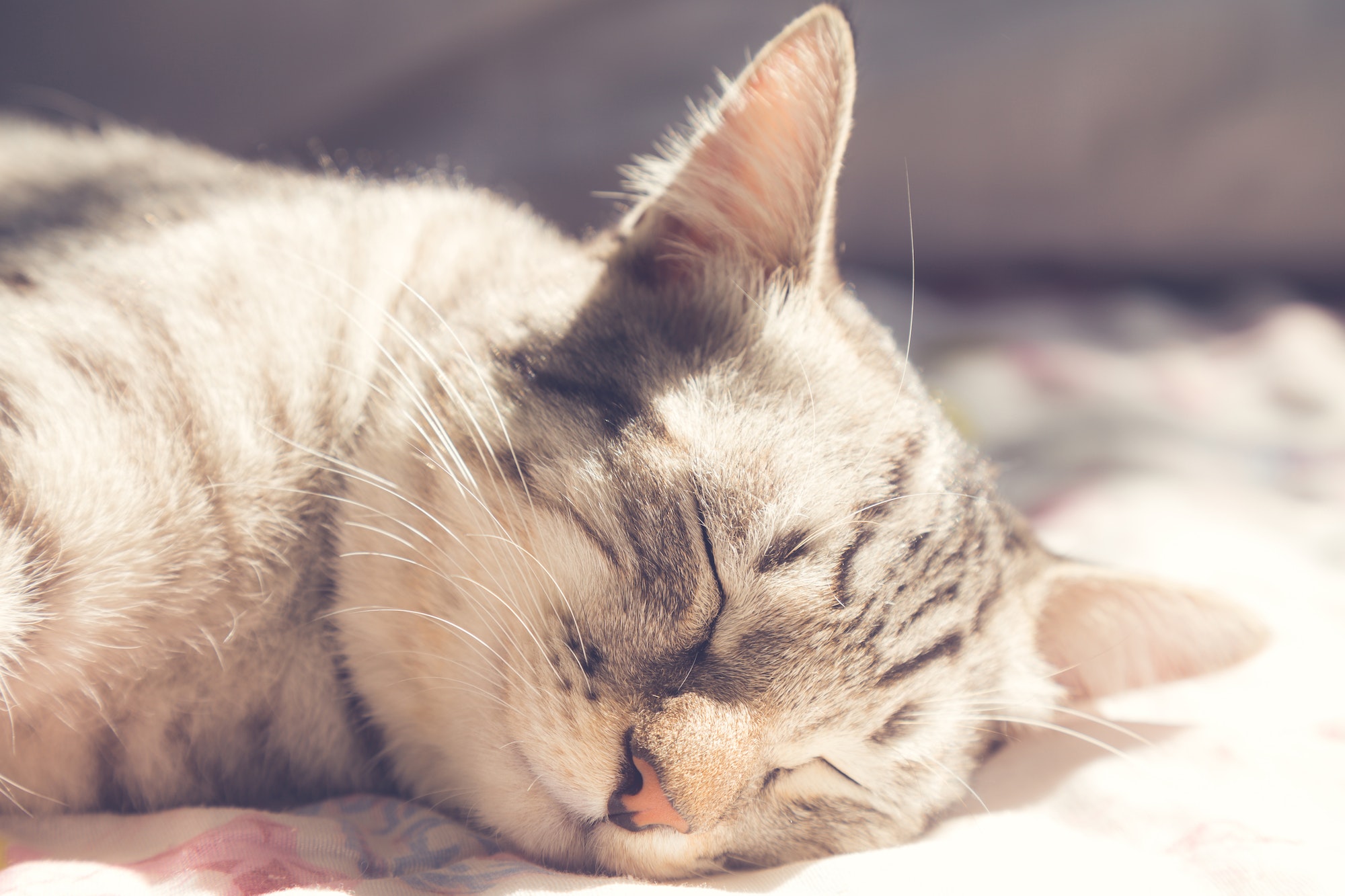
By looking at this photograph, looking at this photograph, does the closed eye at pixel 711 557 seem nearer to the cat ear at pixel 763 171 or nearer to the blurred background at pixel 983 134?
the cat ear at pixel 763 171

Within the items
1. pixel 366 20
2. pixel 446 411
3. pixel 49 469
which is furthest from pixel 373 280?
pixel 366 20

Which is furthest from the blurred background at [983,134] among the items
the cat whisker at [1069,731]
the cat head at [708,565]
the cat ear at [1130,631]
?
the cat head at [708,565]

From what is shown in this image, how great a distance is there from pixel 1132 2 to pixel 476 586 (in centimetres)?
186

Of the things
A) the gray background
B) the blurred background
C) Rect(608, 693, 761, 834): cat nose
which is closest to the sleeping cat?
Rect(608, 693, 761, 834): cat nose

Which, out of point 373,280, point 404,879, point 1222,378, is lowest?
point 404,879

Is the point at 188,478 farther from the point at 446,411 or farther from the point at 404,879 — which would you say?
the point at 404,879

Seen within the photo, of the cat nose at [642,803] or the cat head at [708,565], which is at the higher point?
the cat head at [708,565]

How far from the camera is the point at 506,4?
1.88 metres

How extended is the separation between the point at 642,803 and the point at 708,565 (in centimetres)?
22

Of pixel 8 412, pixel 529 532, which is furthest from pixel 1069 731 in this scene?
pixel 8 412

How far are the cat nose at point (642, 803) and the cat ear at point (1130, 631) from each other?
0.57m

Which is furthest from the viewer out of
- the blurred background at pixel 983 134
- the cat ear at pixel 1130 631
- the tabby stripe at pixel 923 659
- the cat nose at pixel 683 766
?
the blurred background at pixel 983 134

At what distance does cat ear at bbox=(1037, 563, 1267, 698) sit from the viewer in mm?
997

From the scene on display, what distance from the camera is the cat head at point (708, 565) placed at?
770mm
